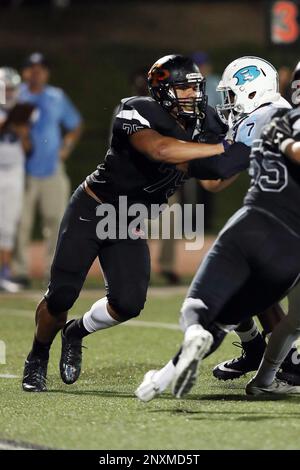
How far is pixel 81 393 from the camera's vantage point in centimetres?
654

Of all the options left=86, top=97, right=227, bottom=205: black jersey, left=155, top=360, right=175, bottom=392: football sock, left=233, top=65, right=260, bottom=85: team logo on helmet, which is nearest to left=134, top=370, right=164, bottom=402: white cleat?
left=155, top=360, right=175, bottom=392: football sock

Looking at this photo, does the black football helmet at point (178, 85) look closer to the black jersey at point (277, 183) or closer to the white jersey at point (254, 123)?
the white jersey at point (254, 123)

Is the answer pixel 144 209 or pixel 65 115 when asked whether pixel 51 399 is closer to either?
pixel 144 209

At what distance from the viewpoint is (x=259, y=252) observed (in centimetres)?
554

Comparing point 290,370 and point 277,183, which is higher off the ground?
point 277,183

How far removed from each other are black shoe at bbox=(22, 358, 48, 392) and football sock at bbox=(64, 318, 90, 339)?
22cm

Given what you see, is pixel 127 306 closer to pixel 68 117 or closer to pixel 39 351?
pixel 39 351

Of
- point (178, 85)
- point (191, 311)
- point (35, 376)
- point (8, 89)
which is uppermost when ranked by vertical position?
point (178, 85)

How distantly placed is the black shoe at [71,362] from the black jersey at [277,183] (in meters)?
1.53

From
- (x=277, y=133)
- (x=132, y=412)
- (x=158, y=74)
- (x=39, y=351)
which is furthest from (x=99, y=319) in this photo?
(x=277, y=133)

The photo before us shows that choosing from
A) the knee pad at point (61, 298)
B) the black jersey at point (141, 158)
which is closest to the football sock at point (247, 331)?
the black jersey at point (141, 158)

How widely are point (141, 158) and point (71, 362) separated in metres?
1.16

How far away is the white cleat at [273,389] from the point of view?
20.8ft
